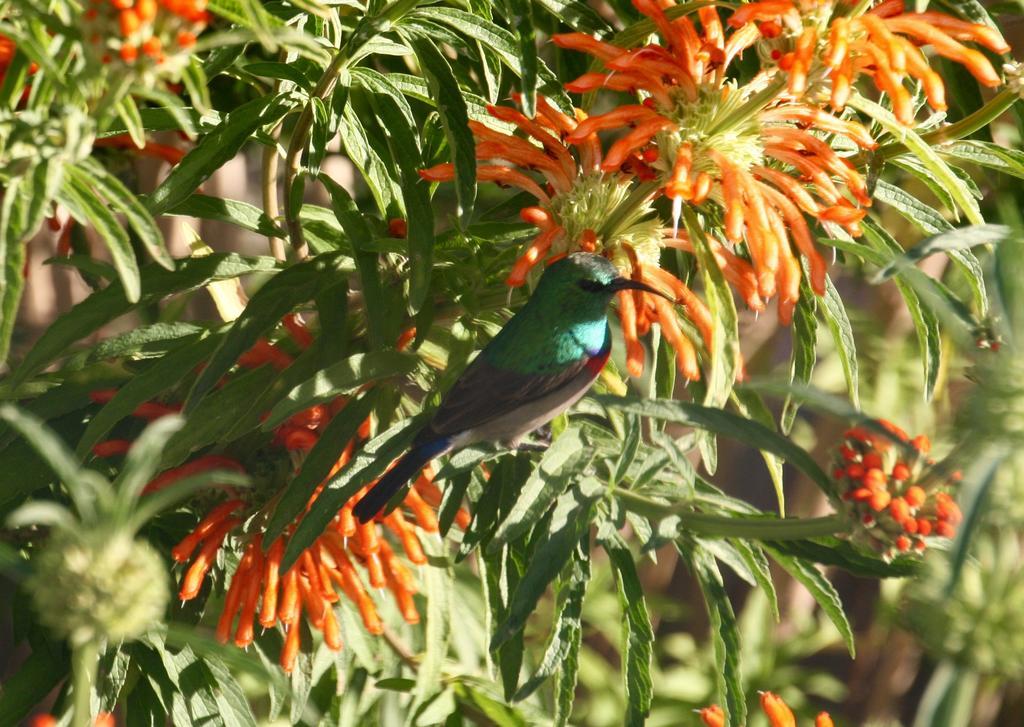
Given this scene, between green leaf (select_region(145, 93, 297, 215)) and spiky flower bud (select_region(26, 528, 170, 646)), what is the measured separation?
49 centimetres

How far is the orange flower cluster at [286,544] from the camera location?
3.39 feet

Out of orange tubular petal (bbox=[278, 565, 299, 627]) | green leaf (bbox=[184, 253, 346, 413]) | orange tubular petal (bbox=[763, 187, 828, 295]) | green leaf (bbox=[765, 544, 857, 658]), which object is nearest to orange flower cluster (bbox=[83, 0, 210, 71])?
green leaf (bbox=[184, 253, 346, 413])

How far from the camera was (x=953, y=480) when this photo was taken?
2.74 ft

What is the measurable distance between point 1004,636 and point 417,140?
65 centimetres

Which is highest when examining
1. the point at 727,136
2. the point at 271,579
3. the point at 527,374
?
the point at 727,136

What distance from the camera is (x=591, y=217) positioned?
0.94 m

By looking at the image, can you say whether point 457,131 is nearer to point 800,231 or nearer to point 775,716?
point 800,231

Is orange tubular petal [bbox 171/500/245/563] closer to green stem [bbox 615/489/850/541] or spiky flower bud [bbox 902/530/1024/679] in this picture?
green stem [bbox 615/489/850/541]

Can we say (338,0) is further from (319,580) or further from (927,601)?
(927,601)

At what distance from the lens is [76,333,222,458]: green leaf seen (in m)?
0.94

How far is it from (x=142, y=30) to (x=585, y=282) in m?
0.47

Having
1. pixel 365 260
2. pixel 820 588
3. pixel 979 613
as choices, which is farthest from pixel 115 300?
pixel 979 613

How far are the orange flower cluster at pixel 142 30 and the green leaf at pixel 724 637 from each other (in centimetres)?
63

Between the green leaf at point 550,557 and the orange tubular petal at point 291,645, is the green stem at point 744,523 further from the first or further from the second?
the orange tubular petal at point 291,645
